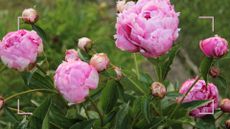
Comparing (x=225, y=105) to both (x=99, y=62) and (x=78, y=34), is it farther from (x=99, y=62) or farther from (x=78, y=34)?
(x=78, y=34)

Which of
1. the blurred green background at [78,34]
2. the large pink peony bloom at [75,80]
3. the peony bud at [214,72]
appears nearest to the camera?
the large pink peony bloom at [75,80]

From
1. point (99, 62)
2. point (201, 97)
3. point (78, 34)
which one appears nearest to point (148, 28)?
point (99, 62)

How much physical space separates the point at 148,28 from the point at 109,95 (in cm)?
17

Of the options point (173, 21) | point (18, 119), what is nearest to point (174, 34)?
point (173, 21)

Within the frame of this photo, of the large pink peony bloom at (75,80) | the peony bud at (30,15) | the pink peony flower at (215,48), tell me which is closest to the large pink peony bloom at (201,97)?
the pink peony flower at (215,48)

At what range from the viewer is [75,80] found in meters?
1.06

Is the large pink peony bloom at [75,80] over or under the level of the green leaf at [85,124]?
over

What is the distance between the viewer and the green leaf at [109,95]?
115cm

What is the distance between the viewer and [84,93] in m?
1.07

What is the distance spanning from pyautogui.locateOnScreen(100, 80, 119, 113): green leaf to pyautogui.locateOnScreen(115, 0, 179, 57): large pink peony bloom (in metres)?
→ 0.09

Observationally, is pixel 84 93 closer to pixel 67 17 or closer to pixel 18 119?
pixel 18 119

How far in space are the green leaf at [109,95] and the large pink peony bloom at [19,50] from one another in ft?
0.47

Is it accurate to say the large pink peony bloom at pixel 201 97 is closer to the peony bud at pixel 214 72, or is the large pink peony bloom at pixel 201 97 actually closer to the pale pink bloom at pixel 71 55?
the peony bud at pixel 214 72

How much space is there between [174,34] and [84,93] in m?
0.19
